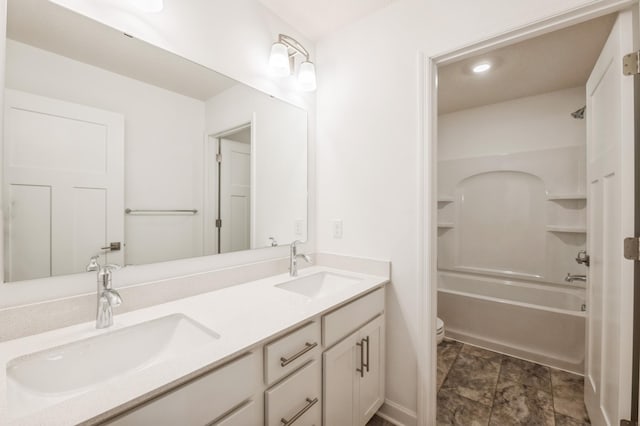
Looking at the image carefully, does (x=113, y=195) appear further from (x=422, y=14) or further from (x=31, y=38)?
(x=422, y=14)

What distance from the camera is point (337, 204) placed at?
187 centimetres

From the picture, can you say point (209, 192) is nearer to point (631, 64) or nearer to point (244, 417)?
point (244, 417)

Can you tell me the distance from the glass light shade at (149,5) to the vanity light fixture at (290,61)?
60 centimetres

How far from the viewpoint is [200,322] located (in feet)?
3.25

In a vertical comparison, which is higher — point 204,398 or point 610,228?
point 610,228

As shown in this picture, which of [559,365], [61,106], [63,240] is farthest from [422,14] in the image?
[559,365]

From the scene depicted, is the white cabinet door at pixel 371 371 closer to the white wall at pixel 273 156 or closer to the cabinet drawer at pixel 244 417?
the cabinet drawer at pixel 244 417

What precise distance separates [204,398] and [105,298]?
51cm

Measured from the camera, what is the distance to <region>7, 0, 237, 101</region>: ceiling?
0.92m

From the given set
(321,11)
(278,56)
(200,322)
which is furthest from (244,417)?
(321,11)

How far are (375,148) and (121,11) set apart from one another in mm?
1332

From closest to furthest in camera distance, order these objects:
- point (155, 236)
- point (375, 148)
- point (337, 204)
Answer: point (155, 236) → point (375, 148) → point (337, 204)

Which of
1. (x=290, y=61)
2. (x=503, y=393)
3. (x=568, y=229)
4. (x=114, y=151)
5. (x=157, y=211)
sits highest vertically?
(x=290, y=61)

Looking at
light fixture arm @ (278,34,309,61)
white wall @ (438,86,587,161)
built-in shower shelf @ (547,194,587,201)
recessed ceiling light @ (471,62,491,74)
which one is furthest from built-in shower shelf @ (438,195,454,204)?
light fixture arm @ (278,34,309,61)
